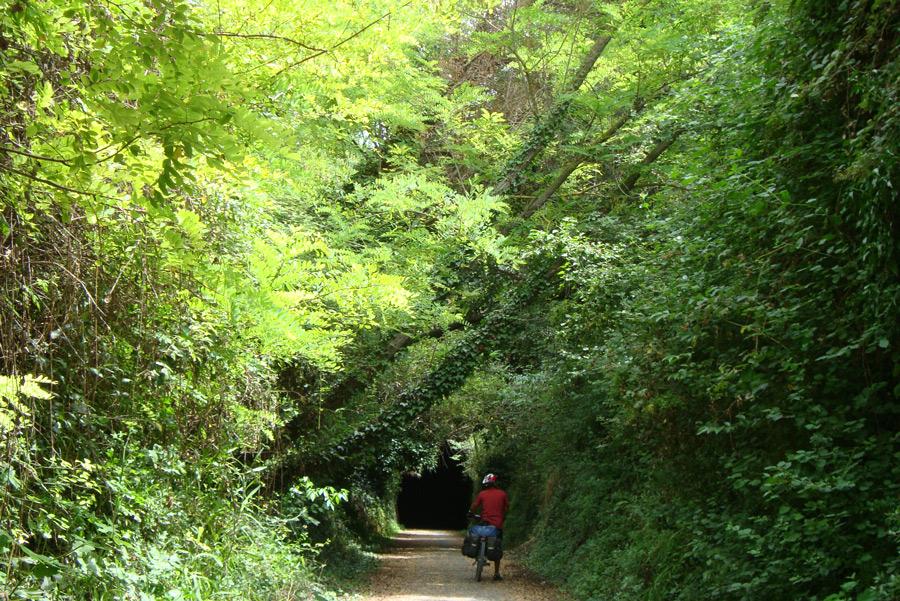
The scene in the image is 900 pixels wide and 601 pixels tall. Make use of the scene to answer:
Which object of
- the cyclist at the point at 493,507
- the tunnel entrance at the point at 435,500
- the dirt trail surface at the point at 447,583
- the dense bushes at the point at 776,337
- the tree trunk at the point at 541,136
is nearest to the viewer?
the dense bushes at the point at 776,337

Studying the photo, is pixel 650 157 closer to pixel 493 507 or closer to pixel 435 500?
pixel 493 507

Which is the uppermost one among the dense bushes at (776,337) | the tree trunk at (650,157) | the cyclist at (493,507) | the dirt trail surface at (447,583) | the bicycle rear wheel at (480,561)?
the tree trunk at (650,157)

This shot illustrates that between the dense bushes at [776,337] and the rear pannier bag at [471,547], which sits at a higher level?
the dense bushes at [776,337]

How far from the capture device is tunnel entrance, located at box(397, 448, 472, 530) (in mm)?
47750

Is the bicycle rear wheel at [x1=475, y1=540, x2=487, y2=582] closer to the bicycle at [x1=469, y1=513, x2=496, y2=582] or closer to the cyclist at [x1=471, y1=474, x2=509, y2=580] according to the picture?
the bicycle at [x1=469, y1=513, x2=496, y2=582]

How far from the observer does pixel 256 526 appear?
8.48 meters

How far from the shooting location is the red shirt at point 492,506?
1376 cm

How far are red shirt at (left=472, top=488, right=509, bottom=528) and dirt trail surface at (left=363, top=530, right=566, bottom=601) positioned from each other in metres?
0.98

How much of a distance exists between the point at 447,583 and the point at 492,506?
1494mm

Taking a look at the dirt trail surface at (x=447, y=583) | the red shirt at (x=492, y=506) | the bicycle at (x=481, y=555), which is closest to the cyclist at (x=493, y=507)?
the red shirt at (x=492, y=506)

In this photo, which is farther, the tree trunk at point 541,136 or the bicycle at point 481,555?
the tree trunk at point 541,136

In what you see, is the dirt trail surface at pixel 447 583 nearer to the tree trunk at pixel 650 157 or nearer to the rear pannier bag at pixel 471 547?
the rear pannier bag at pixel 471 547

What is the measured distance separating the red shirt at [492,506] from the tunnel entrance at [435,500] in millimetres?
33475

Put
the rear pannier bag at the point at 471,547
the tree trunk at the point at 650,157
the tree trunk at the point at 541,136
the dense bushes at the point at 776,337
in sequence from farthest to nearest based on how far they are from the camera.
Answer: the tree trunk at the point at 541,136 → the tree trunk at the point at 650,157 → the rear pannier bag at the point at 471,547 → the dense bushes at the point at 776,337
